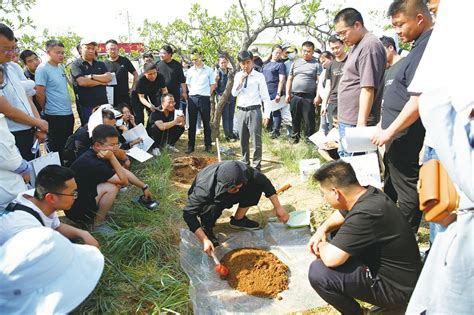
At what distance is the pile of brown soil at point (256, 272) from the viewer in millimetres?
2436

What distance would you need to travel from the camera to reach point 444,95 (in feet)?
4.25

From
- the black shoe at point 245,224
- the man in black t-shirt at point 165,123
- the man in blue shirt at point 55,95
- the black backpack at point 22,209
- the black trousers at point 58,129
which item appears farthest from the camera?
the man in black t-shirt at point 165,123

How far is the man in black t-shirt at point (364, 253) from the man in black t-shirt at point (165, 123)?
12.2ft

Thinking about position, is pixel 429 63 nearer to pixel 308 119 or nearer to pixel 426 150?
pixel 426 150

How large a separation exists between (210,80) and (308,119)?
5.94 ft

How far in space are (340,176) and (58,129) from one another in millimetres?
3674

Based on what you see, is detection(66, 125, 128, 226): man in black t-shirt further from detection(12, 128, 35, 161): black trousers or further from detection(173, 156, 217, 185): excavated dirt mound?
detection(173, 156, 217, 185): excavated dirt mound

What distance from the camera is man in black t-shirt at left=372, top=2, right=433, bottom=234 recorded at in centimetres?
223

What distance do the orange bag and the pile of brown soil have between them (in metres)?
1.33

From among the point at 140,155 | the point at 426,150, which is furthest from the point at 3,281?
the point at 140,155

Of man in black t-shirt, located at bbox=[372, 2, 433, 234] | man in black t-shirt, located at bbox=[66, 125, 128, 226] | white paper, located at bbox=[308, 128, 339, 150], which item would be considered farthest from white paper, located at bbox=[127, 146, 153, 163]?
man in black t-shirt, located at bbox=[372, 2, 433, 234]

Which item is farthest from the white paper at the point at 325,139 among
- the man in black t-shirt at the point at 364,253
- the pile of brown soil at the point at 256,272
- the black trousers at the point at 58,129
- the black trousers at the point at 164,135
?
the black trousers at the point at 58,129

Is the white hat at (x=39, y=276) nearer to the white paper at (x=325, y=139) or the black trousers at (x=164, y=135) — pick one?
the white paper at (x=325, y=139)

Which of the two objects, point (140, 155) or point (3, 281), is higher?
point (3, 281)
